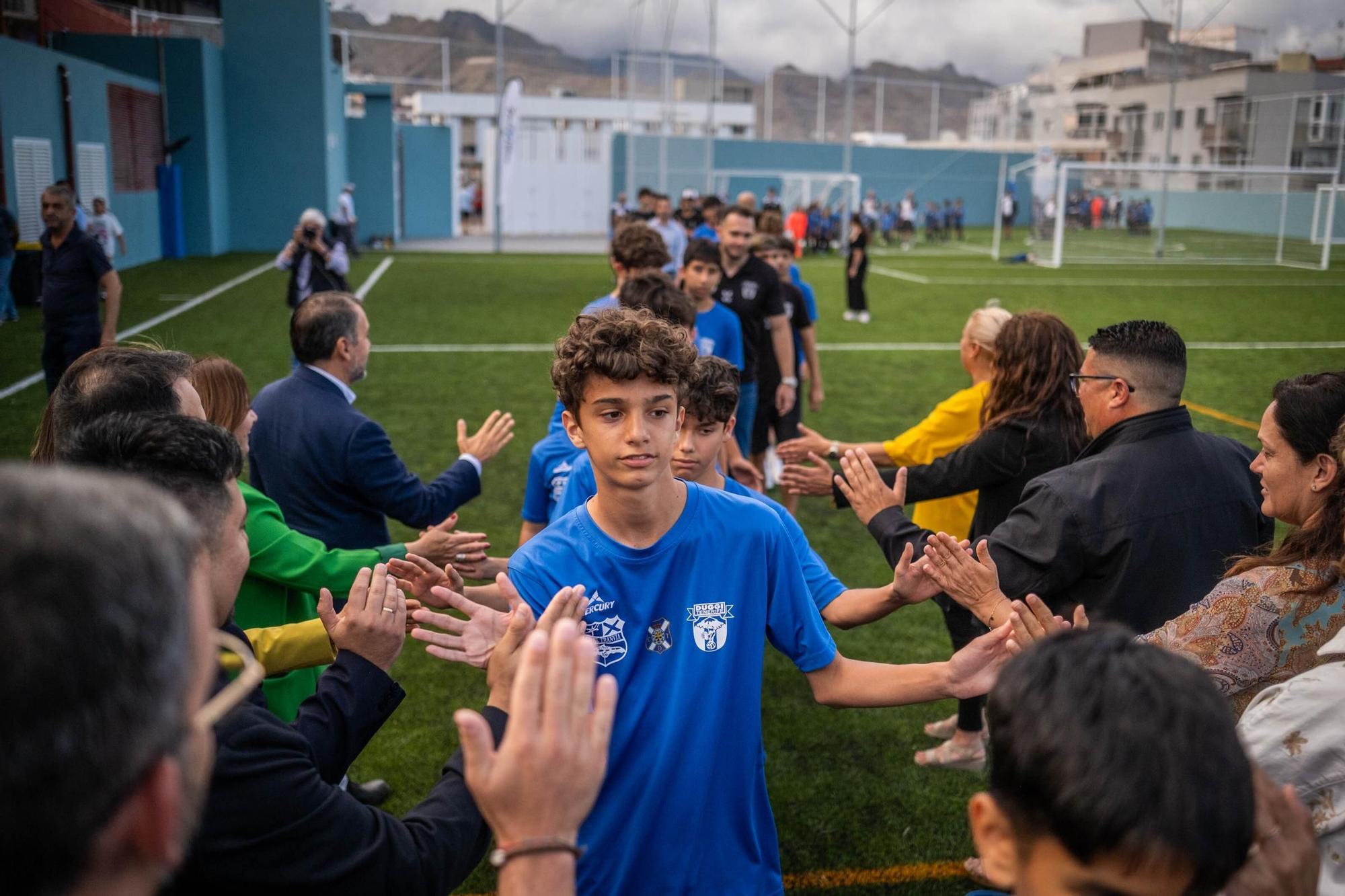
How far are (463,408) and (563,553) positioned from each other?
9187mm

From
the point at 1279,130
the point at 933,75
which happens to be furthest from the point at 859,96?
the point at 1279,130

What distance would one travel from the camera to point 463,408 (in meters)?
11.5

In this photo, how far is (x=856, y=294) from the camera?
762 inches

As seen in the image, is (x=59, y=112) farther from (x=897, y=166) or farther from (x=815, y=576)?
(x=897, y=166)

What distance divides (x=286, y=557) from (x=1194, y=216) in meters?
48.3

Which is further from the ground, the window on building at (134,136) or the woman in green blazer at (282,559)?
the window on building at (134,136)

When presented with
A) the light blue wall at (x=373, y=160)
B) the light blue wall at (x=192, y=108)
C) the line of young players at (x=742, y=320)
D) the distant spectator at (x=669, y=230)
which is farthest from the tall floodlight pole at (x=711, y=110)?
the line of young players at (x=742, y=320)

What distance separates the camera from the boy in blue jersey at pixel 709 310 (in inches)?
268

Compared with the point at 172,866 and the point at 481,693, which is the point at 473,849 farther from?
the point at 481,693

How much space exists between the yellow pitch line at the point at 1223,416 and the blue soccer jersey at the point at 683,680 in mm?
9807

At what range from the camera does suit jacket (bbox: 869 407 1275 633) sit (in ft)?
10.6

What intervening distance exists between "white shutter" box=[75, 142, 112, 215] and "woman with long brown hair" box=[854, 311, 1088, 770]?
22.3m

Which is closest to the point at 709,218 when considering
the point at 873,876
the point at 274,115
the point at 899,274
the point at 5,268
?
the point at 5,268

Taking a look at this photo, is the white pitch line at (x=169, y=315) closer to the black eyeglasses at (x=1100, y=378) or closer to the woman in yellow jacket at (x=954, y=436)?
the woman in yellow jacket at (x=954, y=436)
